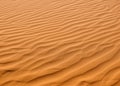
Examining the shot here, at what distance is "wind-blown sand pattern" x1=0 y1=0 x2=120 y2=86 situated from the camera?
2.89 metres

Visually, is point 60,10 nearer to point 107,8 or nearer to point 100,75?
point 107,8

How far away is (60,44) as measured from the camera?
371 centimetres

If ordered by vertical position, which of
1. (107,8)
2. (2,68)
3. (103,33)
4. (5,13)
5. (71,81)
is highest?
(5,13)

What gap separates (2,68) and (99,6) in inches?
144

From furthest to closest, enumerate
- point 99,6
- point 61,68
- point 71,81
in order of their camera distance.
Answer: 1. point 99,6
2. point 61,68
3. point 71,81

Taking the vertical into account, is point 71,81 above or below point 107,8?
below

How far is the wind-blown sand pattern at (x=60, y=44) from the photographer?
9.48 ft

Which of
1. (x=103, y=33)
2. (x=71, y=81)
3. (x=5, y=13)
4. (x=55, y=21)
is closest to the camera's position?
(x=71, y=81)

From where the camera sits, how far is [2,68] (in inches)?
121

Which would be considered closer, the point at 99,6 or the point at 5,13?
the point at 5,13

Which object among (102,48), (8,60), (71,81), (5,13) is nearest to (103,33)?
(102,48)

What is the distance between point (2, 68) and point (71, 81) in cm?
112

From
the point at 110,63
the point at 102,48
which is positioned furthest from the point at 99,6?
the point at 110,63

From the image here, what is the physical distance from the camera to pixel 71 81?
9.20 ft
